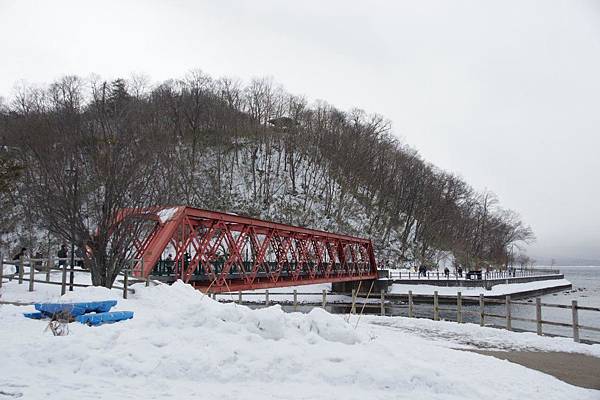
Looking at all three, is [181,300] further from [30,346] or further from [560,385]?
[560,385]

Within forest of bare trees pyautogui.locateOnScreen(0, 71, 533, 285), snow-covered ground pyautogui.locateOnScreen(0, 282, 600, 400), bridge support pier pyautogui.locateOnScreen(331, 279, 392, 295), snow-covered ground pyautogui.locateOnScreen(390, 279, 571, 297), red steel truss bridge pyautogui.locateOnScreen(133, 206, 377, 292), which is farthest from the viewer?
forest of bare trees pyautogui.locateOnScreen(0, 71, 533, 285)

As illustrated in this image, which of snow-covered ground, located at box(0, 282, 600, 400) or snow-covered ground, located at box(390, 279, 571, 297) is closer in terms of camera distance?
snow-covered ground, located at box(0, 282, 600, 400)

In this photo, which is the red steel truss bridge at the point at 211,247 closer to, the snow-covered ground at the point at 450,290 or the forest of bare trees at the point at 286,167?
the snow-covered ground at the point at 450,290

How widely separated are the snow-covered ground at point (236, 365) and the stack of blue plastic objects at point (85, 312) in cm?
53

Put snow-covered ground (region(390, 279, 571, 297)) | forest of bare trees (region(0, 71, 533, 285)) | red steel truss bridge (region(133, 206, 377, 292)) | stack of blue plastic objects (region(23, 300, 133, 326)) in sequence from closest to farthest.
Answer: stack of blue plastic objects (region(23, 300, 133, 326)), red steel truss bridge (region(133, 206, 377, 292)), snow-covered ground (region(390, 279, 571, 297)), forest of bare trees (region(0, 71, 533, 285))

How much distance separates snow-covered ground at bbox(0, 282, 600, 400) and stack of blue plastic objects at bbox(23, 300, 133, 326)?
53 centimetres

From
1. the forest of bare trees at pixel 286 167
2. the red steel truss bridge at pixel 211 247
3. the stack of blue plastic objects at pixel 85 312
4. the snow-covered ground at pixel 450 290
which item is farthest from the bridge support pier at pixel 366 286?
the stack of blue plastic objects at pixel 85 312

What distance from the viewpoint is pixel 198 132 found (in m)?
77.7

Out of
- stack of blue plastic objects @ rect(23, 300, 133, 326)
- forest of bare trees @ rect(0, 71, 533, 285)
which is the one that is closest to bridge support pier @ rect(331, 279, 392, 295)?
forest of bare trees @ rect(0, 71, 533, 285)

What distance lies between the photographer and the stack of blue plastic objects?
1069 centimetres

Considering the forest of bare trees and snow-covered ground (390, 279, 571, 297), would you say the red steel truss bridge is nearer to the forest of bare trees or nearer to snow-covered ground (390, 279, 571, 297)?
snow-covered ground (390, 279, 571, 297)

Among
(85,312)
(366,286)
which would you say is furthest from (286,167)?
(85,312)

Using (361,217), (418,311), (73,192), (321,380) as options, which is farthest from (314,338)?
(361,217)

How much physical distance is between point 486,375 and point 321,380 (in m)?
3.72
